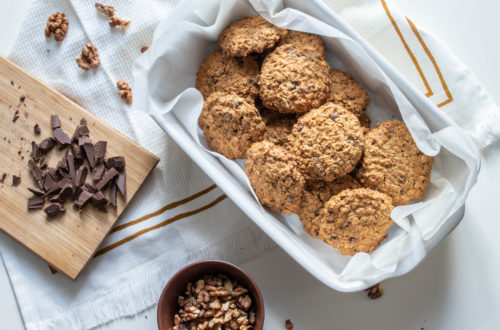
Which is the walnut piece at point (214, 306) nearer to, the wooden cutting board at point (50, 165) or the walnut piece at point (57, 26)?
the wooden cutting board at point (50, 165)

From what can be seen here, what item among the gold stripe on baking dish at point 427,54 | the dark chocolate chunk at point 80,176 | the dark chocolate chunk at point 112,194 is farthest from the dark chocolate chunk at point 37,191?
the gold stripe on baking dish at point 427,54

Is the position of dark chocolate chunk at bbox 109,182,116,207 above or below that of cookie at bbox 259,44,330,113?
below

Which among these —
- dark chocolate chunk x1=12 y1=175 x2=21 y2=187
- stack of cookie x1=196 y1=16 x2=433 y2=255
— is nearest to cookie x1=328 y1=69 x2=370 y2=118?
stack of cookie x1=196 y1=16 x2=433 y2=255

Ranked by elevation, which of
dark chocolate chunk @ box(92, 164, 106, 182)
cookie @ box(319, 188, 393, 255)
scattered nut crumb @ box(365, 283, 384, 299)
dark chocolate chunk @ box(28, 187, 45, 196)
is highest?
dark chocolate chunk @ box(28, 187, 45, 196)

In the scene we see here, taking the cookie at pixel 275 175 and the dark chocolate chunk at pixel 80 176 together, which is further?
the dark chocolate chunk at pixel 80 176

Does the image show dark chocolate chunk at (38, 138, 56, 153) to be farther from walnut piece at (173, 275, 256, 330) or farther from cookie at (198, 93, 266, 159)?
walnut piece at (173, 275, 256, 330)
